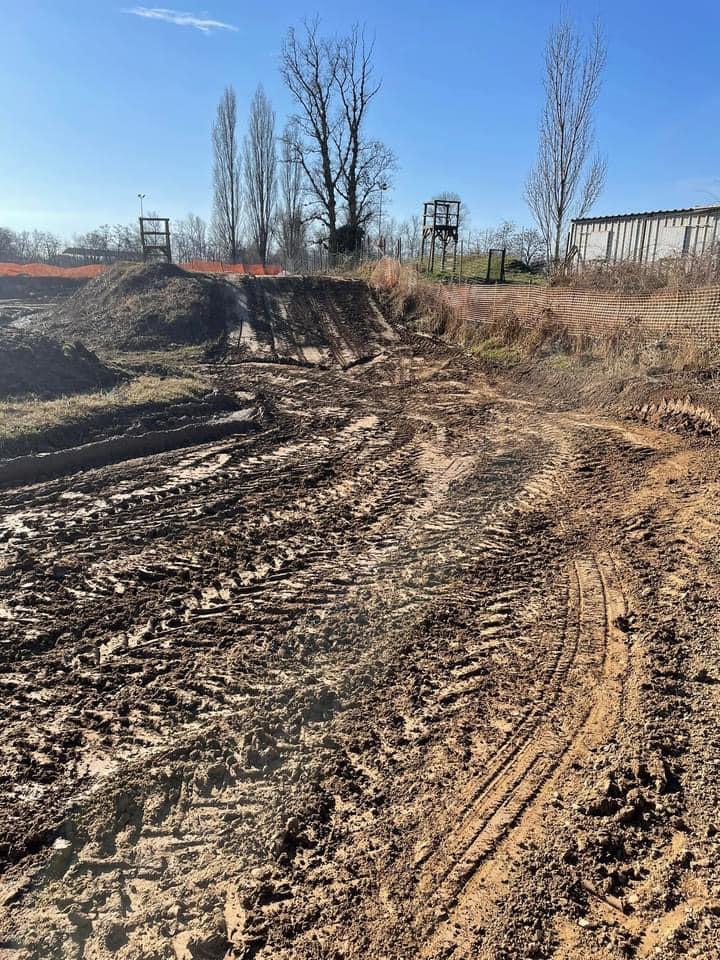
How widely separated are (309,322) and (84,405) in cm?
1188

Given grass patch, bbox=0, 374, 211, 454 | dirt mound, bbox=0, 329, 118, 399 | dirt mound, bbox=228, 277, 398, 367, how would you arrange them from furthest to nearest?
dirt mound, bbox=228, 277, 398, 367 < dirt mound, bbox=0, 329, 118, 399 < grass patch, bbox=0, 374, 211, 454

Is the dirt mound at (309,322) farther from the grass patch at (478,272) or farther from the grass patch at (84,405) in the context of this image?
the grass patch at (84,405)

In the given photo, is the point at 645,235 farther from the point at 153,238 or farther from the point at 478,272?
the point at 153,238

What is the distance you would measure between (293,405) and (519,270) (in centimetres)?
1941

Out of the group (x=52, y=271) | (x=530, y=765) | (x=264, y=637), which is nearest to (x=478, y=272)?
(x=264, y=637)

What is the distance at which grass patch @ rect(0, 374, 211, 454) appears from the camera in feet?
30.3

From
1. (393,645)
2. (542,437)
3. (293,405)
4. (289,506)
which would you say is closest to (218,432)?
(293,405)

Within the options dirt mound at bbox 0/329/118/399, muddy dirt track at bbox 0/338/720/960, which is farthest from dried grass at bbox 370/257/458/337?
muddy dirt track at bbox 0/338/720/960

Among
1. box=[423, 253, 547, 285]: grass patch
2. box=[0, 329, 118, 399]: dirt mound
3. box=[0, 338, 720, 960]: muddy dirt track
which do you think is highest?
box=[423, 253, 547, 285]: grass patch

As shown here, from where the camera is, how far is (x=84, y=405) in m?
10.5

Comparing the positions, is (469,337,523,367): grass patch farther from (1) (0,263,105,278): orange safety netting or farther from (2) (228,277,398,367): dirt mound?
(1) (0,263,105,278): orange safety netting

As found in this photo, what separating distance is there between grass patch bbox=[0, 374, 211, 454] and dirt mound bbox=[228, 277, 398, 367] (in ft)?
18.0

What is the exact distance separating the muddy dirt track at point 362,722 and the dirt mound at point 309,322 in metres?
11.6

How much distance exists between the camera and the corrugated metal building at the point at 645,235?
61.2 ft
